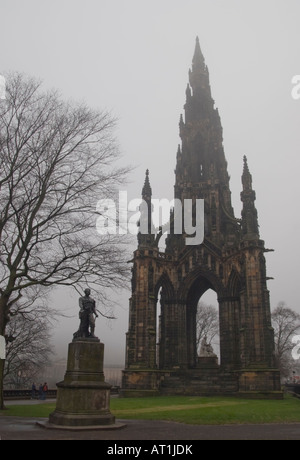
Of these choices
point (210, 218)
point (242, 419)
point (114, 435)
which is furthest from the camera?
point (210, 218)

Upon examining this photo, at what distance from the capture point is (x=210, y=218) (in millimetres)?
36938

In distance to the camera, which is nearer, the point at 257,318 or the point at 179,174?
the point at 257,318

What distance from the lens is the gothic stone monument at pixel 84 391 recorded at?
33.6ft

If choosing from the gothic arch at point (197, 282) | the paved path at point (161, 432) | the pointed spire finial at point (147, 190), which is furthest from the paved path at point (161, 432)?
the pointed spire finial at point (147, 190)

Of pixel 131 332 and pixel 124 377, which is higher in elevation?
pixel 131 332

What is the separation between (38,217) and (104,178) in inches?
120

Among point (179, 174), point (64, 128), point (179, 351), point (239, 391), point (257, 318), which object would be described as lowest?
point (239, 391)

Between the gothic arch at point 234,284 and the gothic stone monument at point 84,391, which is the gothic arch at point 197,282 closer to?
the gothic arch at point 234,284

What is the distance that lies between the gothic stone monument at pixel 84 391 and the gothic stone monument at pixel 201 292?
61.1ft

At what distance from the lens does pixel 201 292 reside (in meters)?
37.6

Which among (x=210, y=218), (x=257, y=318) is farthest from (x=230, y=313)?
(x=210, y=218)

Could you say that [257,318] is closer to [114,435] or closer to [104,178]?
[104,178]

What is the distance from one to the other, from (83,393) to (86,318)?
→ 80.6 inches

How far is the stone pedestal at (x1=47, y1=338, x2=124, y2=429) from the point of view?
10219 mm
